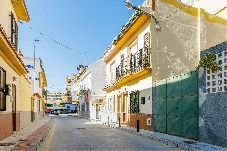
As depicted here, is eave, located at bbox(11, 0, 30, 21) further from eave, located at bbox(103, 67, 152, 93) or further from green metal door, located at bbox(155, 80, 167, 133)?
green metal door, located at bbox(155, 80, 167, 133)

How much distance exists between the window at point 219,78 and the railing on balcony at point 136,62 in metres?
8.85

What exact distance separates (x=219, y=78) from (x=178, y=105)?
457cm

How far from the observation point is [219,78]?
12086 mm

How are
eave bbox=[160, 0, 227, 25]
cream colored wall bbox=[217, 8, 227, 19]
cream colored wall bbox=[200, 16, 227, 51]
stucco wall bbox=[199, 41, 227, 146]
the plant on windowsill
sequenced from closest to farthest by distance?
1. stucco wall bbox=[199, 41, 227, 146]
2. the plant on windowsill
3. eave bbox=[160, 0, 227, 25]
4. cream colored wall bbox=[200, 16, 227, 51]
5. cream colored wall bbox=[217, 8, 227, 19]

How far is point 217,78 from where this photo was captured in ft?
39.9

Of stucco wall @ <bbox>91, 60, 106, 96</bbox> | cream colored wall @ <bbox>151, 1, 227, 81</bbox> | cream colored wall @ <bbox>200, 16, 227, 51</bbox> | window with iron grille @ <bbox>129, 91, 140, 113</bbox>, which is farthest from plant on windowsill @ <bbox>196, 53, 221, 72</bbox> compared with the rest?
stucco wall @ <bbox>91, 60, 106, 96</bbox>

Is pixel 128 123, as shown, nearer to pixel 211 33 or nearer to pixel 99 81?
pixel 211 33

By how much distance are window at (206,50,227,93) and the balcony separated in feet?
28.0

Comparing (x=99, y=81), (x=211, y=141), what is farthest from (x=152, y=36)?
(x=99, y=81)

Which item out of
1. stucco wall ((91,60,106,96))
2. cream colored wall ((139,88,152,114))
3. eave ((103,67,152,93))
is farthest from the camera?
stucco wall ((91,60,106,96))

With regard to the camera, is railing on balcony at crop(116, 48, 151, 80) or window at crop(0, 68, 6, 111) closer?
window at crop(0, 68, 6, 111)

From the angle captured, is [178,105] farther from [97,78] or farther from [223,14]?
[97,78]

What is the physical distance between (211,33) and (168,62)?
3835 mm

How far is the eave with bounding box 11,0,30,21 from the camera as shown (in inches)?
731
